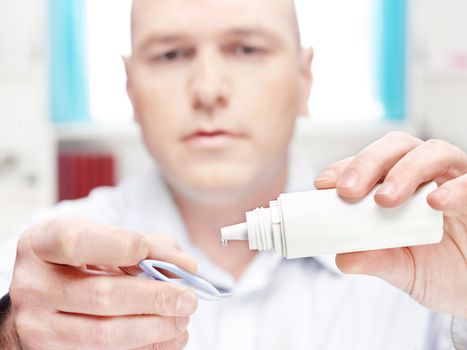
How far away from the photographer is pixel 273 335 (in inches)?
22.4

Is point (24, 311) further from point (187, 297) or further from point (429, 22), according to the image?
point (429, 22)

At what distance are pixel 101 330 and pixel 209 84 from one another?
271 mm

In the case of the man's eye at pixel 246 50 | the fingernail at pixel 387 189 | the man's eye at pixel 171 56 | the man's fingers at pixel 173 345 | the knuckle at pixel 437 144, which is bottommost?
the man's fingers at pixel 173 345

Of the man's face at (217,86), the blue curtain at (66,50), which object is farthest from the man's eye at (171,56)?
the blue curtain at (66,50)

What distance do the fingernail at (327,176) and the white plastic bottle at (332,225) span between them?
2 cm

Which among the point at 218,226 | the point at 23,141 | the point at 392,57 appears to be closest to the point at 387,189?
the point at 218,226

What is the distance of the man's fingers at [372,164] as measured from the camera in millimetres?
329

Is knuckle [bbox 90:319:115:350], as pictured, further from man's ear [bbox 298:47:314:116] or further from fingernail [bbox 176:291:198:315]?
man's ear [bbox 298:47:314:116]

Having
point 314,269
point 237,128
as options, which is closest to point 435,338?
point 314,269

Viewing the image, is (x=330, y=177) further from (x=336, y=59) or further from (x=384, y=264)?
(x=336, y=59)

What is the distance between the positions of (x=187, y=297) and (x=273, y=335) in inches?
9.9

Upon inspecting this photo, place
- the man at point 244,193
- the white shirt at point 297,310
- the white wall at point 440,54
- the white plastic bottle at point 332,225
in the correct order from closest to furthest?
the white plastic bottle at point 332,225 < the man at point 244,193 < the white shirt at point 297,310 < the white wall at point 440,54

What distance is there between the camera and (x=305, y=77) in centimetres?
69

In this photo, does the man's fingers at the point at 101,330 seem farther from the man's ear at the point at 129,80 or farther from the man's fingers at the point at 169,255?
the man's ear at the point at 129,80
